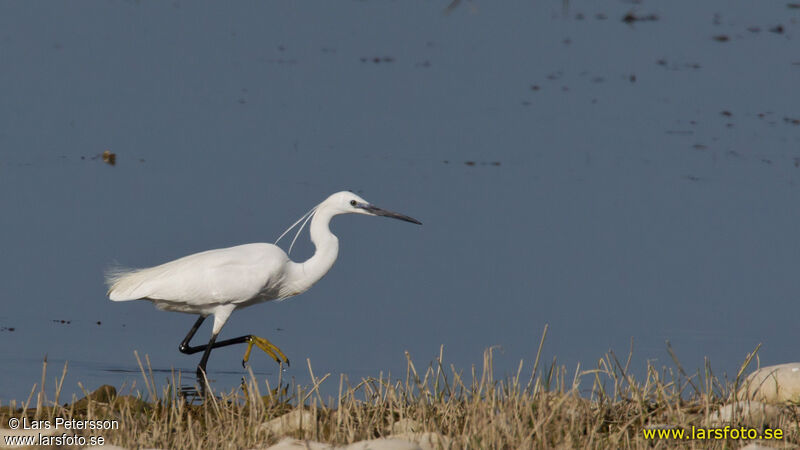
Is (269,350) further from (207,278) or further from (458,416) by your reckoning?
(458,416)

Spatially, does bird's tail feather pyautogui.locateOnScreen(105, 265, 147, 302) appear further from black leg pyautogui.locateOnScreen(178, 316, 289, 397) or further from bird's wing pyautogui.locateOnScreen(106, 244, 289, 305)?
black leg pyautogui.locateOnScreen(178, 316, 289, 397)

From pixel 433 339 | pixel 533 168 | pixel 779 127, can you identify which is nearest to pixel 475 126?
pixel 533 168

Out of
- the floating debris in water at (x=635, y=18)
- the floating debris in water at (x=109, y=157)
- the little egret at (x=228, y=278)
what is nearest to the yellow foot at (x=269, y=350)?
the little egret at (x=228, y=278)

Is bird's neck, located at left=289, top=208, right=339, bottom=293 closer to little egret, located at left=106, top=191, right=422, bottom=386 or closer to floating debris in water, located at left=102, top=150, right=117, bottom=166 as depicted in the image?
little egret, located at left=106, top=191, right=422, bottom=386

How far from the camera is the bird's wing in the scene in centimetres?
933

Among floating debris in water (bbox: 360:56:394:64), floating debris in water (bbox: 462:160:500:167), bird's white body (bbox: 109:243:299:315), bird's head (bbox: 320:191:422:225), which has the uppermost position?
floating debris in water (bbox: 360:56:394:64)

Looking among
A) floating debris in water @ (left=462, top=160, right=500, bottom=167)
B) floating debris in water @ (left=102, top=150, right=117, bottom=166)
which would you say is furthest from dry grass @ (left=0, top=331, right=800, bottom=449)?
floating debris in water @ (left=462, top=160, right=500, bottom=167)

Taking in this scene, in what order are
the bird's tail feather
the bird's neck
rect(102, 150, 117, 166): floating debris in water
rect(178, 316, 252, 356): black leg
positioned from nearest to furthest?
the bird's tail feather < rect(178, 316, 252, 356): black leg < the bird's neck < rect(102, 150, 117, 166): floating debris in water

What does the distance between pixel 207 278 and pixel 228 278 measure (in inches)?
5.9

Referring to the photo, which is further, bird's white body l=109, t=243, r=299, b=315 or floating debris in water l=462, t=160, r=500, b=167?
floating debris in water l=462, t=160, r=500, b=167

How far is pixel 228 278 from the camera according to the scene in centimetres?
938

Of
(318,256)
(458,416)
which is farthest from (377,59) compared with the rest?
(458,416)

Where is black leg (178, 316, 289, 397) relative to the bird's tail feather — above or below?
below

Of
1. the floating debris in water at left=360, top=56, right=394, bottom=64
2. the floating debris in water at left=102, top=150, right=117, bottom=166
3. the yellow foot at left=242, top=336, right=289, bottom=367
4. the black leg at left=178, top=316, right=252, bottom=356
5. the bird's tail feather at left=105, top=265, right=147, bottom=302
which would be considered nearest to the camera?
the yellow foot at left=242, top=336, right=289, bottom=367
